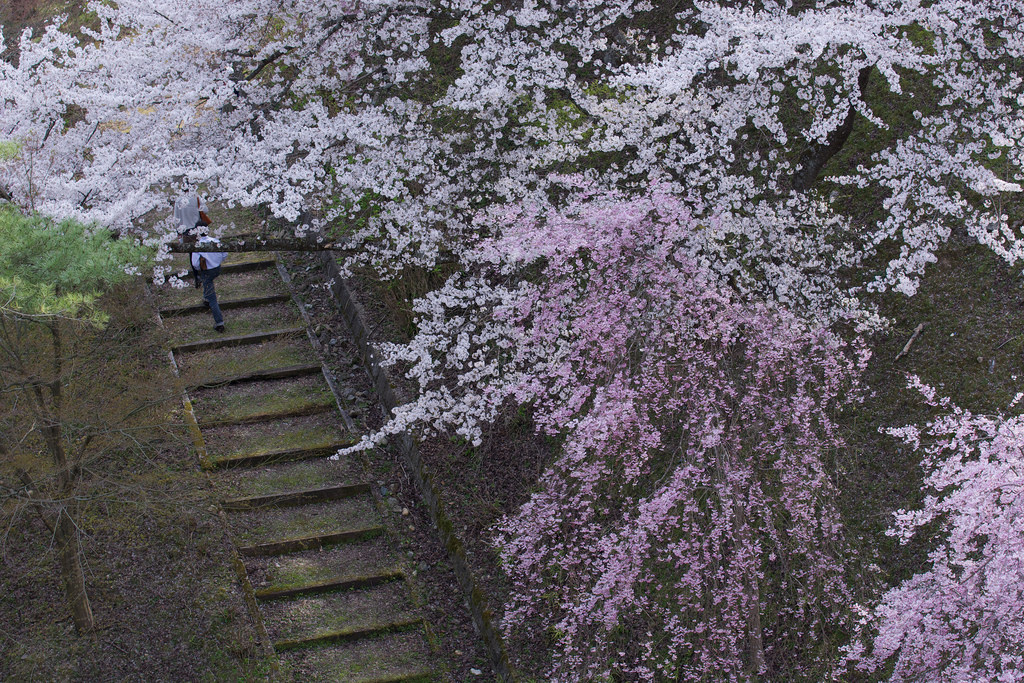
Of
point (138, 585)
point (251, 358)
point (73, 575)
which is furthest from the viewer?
point (251, 358)

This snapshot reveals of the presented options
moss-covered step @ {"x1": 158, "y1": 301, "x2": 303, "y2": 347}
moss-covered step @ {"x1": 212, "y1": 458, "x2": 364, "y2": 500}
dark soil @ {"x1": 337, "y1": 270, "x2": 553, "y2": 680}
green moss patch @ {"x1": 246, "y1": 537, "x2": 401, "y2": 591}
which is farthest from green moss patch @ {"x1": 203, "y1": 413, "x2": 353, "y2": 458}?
moss-covered step @ {"x1": 158, "y1": 301, "x2": 303, "y2": 347}

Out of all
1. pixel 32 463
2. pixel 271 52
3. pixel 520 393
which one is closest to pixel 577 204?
pixel 520 393

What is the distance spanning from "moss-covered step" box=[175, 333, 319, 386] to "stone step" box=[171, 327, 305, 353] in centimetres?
3

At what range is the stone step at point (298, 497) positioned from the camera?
21.1 feet

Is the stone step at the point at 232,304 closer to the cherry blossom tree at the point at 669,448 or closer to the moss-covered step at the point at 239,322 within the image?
the moss-covered step at the point at 239,322

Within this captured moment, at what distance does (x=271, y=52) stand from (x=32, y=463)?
10.4 feet

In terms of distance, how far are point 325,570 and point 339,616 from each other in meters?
0.41

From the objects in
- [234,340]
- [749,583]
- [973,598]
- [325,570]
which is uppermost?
[234,340]

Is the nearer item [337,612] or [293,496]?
[337,612]

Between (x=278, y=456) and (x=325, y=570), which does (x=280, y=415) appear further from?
(x=325, y=570)

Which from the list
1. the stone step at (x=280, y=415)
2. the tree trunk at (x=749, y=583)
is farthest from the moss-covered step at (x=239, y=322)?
the tree trunk at (x=749, y=583)

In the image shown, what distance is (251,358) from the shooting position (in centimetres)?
777

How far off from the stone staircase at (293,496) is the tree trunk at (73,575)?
3.46 feet

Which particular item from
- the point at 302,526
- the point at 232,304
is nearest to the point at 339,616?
the point at 302,526
